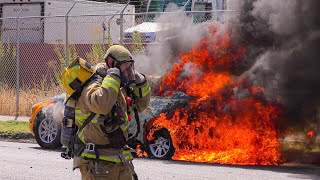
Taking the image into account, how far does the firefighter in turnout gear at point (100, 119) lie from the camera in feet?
17.3

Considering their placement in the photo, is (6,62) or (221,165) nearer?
(221,165)

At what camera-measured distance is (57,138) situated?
1257cm

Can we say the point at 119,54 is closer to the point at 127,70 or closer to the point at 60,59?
the point at 127,70

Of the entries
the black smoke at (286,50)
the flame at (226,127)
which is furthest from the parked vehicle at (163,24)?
the flame at (226,127)

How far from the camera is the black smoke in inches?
445

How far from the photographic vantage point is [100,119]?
5281mm

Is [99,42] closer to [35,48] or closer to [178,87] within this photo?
[35,48]

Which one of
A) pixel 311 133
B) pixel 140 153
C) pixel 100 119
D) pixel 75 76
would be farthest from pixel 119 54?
pixel 140 153

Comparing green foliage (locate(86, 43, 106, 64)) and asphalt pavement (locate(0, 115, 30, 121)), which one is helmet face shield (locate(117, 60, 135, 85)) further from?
asphalt pavement (locate(0, 115, 30, 121))

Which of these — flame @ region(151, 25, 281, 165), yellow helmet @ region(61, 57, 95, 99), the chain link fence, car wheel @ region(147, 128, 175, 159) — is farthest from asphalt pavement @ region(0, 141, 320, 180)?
the chain link fence

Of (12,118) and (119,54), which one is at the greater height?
(119,54)

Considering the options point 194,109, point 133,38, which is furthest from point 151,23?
point 194,109

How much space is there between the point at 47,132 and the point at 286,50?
453 centimetres

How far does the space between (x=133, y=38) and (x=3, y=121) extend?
3784 mm
